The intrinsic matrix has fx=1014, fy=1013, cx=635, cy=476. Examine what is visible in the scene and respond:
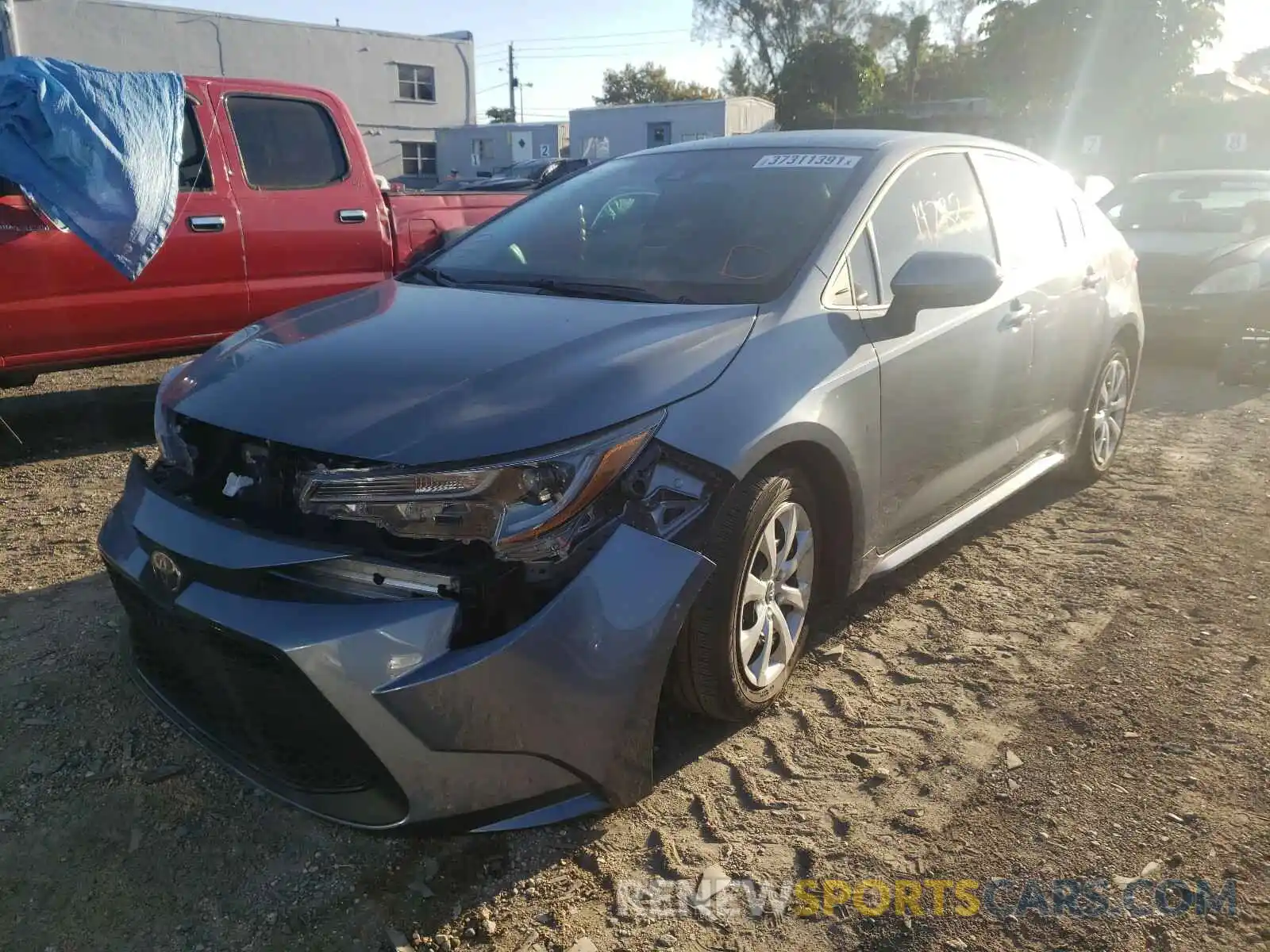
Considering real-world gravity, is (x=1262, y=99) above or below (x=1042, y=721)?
Result: above

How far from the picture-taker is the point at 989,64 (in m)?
29.4

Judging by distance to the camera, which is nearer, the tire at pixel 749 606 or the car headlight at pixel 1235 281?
the tire at pixel 749 606

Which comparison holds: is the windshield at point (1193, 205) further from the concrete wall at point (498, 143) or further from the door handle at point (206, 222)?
the concrete wall at point (498, 143)

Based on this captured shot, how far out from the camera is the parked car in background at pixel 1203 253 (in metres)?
7.72

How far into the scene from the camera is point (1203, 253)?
8.08 metres

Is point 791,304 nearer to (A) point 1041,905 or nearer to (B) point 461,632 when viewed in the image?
(B) point 461,632

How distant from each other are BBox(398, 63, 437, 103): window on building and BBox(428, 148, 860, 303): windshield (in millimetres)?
36943

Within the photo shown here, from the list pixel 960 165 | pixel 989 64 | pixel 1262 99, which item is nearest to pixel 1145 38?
pixel 989 64

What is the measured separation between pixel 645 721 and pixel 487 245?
2.09 meters

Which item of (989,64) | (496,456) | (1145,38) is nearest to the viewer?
(496,456)

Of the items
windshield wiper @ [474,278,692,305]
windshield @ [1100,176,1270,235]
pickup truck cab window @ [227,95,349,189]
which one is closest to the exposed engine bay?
windshield wiper @ [474,278,692,305]

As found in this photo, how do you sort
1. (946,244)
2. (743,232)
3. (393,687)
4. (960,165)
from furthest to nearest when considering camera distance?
(960,165) < (946,244) < (743,232) < (393,687)

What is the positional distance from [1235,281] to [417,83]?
116ft

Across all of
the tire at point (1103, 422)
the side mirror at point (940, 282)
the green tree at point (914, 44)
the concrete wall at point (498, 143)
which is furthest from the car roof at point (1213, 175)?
the green tree at point (914, 44)
